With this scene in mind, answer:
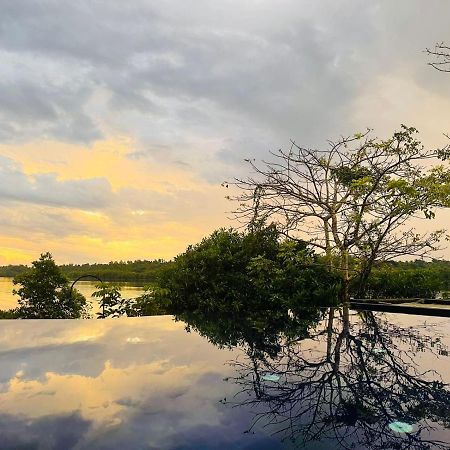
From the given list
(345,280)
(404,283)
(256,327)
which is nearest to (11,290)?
(256,327)

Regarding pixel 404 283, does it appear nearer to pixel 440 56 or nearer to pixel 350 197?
pixel 350 197

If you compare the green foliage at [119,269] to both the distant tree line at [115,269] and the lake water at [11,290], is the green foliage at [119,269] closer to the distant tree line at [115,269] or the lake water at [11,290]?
the distant tree line at [115,269]

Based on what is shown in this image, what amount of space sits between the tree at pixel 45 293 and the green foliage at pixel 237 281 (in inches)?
127

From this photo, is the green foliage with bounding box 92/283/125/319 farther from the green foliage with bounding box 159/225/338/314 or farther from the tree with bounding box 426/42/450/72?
the tree with bounding box 426/42/450/72

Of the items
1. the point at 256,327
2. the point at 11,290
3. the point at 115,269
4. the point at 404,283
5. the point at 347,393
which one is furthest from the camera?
the point at 115,269

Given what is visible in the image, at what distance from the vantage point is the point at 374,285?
332 inches

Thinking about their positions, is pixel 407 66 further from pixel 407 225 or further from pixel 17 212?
pixel 17 212

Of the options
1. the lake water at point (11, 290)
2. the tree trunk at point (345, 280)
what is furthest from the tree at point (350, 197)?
the lake water at point (11, 290)

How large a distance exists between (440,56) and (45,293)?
9.01m

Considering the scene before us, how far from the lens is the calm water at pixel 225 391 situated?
5.56 ft

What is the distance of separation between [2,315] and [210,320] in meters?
5.34

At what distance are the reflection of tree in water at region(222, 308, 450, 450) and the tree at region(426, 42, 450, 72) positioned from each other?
4.50 m

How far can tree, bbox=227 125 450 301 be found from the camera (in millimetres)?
8070

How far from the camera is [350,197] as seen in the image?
8586 mm
